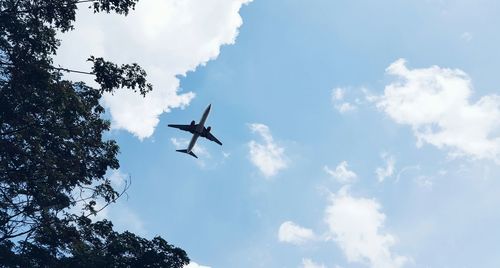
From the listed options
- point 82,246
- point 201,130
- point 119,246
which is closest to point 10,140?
point 82,246

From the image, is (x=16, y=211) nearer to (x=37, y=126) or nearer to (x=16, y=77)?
(x=37, y=126)

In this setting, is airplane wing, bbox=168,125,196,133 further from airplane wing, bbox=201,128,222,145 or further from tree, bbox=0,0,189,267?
tree, bbox=0,0,189,267

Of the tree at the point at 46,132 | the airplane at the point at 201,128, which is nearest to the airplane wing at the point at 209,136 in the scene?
the airplane at the point at 201,128

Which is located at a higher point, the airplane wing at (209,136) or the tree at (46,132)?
the airplane wing at (209,136)

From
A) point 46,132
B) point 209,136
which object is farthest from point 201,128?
point 46,132

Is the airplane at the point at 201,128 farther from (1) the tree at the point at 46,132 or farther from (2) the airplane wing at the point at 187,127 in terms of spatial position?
(1) the tree at the point at 46,132

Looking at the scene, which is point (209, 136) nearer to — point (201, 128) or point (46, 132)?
point (201, 128)

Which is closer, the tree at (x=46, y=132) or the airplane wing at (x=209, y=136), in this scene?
the tree at (x=46, y=132)

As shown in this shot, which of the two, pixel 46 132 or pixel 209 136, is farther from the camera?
pixel 209 136

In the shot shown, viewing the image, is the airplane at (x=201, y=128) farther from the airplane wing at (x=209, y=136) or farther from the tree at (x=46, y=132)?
the tree at (x=46, y=132)

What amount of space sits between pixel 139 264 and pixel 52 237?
12258 mm

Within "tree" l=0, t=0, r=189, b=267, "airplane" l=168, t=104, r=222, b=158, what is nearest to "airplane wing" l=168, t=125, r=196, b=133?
"airplane" l=168, t=104, r=222, b=158

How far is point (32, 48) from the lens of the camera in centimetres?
1719

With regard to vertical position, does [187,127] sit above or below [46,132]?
above
